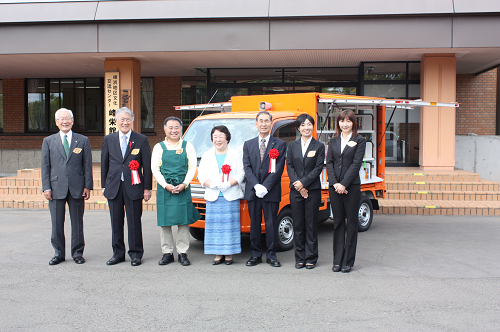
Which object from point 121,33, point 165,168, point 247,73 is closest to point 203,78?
point 247,73

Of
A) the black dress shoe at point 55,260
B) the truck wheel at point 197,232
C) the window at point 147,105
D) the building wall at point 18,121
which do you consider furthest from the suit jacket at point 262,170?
the window at point 147,105

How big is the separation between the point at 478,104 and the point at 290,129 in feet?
37.4

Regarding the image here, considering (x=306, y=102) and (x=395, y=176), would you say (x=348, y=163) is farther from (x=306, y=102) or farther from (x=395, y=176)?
(x=395, y=176)

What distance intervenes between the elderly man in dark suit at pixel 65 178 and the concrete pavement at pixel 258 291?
1.06 ft

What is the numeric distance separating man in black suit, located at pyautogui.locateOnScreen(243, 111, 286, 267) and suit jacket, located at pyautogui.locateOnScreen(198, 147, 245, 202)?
0.10 metres

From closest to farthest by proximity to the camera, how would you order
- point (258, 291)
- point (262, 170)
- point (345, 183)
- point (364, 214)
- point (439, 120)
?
1. point (258, 291)
2. point (345, 183)
3. point (262, 170)
4. point (364, 214)
5. point (439, 120)

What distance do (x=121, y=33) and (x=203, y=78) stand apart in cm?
386

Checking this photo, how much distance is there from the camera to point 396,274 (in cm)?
529

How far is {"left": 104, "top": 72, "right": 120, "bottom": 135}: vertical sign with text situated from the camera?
1238cm

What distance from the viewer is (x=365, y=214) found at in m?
7.84

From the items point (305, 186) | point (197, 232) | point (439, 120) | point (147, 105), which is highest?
point (147, 105)

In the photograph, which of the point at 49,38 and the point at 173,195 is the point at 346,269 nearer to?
the point at 173,195

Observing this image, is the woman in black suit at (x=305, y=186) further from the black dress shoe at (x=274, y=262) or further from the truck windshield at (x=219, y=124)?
the truck windshield at (x=219, y=124)

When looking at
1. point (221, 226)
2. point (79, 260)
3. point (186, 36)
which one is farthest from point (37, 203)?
point (221, 226)
